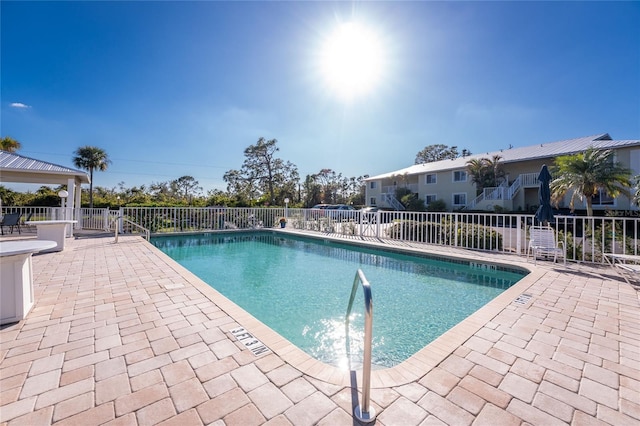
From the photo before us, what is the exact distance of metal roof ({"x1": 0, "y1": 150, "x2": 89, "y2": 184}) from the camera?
8.70 m

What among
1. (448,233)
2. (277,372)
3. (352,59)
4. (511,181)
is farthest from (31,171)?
(511,181)

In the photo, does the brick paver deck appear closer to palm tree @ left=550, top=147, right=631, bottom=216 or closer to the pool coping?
the pool coping

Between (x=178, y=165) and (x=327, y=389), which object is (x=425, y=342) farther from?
(x=178, y=165)

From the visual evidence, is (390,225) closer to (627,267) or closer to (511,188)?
(627,267)

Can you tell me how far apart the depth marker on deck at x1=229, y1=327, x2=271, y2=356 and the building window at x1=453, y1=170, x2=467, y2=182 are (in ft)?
73.8

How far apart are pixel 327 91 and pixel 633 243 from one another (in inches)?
379

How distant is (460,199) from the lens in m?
21.2

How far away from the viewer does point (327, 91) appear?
34.1 feet

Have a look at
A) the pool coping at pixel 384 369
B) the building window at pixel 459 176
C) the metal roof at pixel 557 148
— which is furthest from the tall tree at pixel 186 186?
the pool coping at pixel 384 369

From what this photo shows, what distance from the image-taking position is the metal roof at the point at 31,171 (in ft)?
28.5

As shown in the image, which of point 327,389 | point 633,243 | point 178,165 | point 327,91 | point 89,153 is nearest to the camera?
Result: point 327,389

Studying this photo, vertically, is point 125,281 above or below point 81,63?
below

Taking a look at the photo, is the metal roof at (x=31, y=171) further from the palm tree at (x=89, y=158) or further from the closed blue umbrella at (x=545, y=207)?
the closed blue umbrella at (x=545, y=207)

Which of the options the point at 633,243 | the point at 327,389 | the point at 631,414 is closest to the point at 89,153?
the point at 327,389
